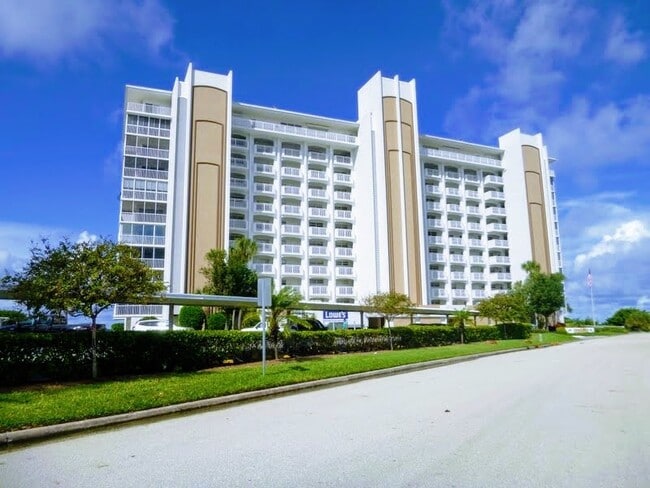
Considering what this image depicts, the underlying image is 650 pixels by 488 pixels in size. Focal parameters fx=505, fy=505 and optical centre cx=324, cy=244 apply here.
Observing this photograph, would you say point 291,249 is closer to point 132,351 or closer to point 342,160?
point 342,160

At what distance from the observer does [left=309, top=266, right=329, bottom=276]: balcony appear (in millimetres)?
56800

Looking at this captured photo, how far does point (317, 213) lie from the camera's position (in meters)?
59.6

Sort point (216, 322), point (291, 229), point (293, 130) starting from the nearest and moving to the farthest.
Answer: point (216, 322) → point (291, 229) → point (293, 130)

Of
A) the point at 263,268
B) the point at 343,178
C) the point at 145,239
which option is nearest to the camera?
the point at 145,239

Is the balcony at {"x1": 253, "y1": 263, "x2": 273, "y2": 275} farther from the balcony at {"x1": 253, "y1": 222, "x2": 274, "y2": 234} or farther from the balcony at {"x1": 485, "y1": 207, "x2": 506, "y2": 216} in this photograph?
the balcony at {"x1": 485, "y1": 207, "x2": 506, "y2": 216}

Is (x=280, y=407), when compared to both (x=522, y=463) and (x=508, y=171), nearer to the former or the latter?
(x=522, y=463)

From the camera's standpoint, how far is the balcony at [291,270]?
55.4 metres

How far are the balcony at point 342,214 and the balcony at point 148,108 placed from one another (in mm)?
21769

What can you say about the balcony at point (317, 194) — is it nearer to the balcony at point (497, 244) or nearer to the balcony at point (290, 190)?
the balcony at point (290, 190)

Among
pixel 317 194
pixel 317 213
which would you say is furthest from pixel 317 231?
pixel 317 194

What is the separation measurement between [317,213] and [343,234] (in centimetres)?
400

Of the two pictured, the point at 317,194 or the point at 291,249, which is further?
the point at 317,194

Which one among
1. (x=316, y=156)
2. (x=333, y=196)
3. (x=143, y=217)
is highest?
(x=316, y=156)

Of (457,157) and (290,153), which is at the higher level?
(457,157)
